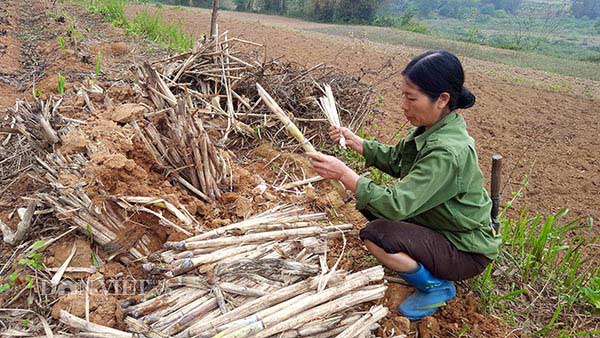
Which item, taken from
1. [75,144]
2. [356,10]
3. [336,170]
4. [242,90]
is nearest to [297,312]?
[336,170]

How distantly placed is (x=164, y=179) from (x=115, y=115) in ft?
2.19

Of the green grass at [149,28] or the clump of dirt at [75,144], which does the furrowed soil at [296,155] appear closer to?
the clump of dirt at [75,144]

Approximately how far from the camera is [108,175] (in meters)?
2.26

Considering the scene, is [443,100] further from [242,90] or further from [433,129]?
[242,90]

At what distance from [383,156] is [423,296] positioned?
89 cm

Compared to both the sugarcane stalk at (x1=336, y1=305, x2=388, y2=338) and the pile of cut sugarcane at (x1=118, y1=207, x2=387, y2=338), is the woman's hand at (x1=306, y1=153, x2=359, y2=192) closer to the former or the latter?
the pile of cut sugarcane at (x1=118, y1=207, x2=387, y2=338)

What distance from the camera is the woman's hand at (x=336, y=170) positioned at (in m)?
2.14

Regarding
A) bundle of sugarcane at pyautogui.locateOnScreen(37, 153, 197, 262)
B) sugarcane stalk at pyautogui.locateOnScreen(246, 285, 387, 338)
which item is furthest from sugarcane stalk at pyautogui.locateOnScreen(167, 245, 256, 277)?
sugarcane stalk at pyautogui.locateOnScreen(246, 285, 387, 338)

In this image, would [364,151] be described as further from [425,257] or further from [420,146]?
[425,257]

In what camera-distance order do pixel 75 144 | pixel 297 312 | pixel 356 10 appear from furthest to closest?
1. pixel 356 10
2. pixel 75 144
3. pixel 297 312

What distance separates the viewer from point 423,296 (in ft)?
7.42

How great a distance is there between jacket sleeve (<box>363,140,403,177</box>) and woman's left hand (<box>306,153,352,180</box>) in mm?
578

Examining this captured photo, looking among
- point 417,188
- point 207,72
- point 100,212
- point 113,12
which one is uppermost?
point 113,12

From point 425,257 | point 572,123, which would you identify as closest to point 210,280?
point 425,257
